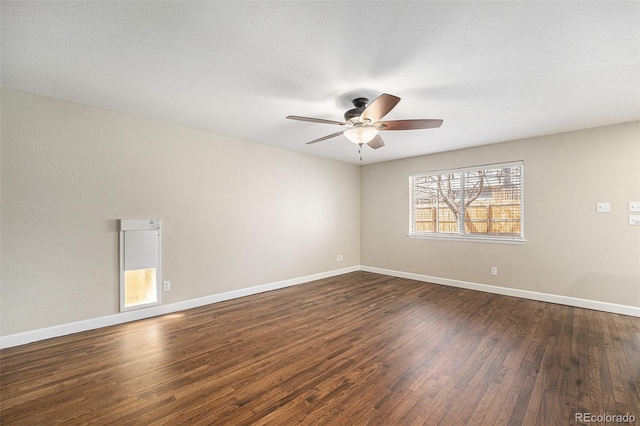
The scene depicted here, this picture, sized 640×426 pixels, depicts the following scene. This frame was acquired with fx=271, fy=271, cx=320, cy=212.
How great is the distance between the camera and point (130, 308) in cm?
325

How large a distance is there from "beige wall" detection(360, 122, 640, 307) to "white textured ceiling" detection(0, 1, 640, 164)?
52 cm

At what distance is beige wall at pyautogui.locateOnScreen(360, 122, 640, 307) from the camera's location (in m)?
3.47

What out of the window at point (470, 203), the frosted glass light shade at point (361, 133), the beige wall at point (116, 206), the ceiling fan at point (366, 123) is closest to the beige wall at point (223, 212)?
the beige wall at point (116, 206)

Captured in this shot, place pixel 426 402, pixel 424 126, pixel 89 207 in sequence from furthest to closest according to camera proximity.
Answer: pixel 89 207 → pixel 424 126 → pixel 426 402

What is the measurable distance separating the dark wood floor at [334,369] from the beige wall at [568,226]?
518 mm

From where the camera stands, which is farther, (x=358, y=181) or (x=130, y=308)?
(x=358, y=181)

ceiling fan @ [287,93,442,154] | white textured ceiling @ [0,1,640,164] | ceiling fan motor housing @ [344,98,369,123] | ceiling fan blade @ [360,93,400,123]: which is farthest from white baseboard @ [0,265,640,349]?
ceiling fan blade @ [360,93,400,123]

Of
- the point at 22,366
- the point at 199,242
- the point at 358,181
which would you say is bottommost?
the point at 22,366

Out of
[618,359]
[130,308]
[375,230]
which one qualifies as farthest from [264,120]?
[618,359]

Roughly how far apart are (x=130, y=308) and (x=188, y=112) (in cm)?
244

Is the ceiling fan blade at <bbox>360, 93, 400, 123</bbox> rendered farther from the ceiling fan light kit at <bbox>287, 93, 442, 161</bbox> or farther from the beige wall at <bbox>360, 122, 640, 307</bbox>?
the beige wall at <bbox>360, 122, 640, 307</bbox>

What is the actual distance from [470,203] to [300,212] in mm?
3071

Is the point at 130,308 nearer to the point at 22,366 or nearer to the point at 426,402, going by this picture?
the point at 22,366

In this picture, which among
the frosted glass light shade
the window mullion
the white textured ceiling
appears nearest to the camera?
the white textured ceiling
